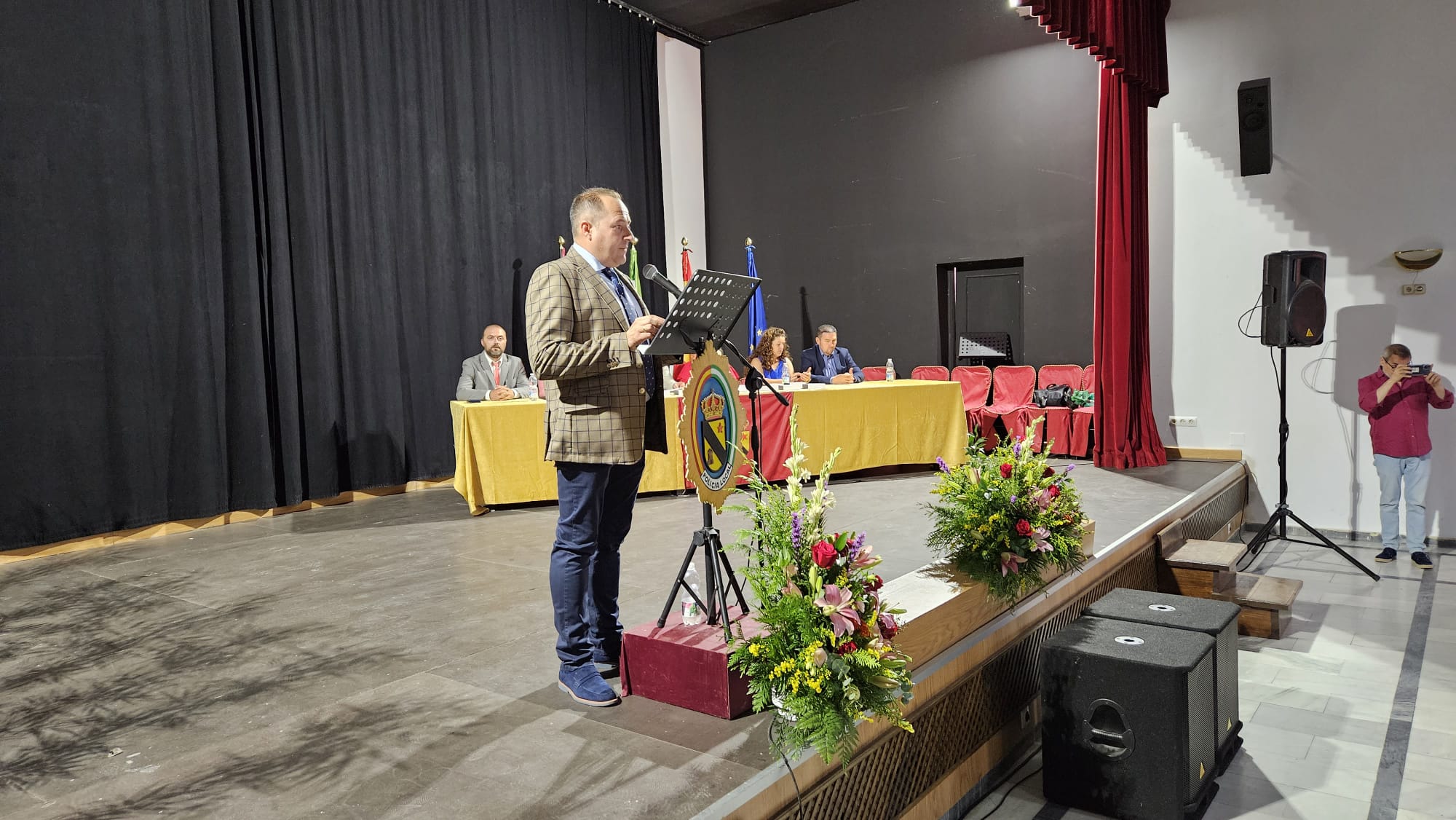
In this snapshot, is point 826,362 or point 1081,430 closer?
point 1081,430

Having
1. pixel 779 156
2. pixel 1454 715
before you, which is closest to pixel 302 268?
pixel 779 156

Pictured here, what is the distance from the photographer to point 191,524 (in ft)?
19.6

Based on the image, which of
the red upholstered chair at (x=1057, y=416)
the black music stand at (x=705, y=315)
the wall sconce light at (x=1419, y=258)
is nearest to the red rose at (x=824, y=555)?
the black music stand at (x=705, y=315)

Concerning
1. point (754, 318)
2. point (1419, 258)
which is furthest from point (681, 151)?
point (1419, 258)

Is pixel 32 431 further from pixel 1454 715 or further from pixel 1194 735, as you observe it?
pixel 1454 715

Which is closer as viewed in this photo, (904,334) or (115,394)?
(115,394)

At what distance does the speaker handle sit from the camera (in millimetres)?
2648

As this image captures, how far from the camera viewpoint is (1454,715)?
3326 millimetres

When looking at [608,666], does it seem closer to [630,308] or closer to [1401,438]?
[630,308]

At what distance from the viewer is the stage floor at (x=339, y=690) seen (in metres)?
2.13

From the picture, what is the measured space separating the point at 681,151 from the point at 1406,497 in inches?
297

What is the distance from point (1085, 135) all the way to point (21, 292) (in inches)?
310

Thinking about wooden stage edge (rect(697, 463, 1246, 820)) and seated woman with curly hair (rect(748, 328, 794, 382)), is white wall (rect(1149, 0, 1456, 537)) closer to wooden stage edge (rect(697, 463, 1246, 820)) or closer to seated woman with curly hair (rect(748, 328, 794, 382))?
seated woman with curly hair (rect(748, 328, 794, 382))

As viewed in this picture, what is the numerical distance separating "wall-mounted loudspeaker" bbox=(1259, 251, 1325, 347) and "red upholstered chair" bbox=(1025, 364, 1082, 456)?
192 centimetres
